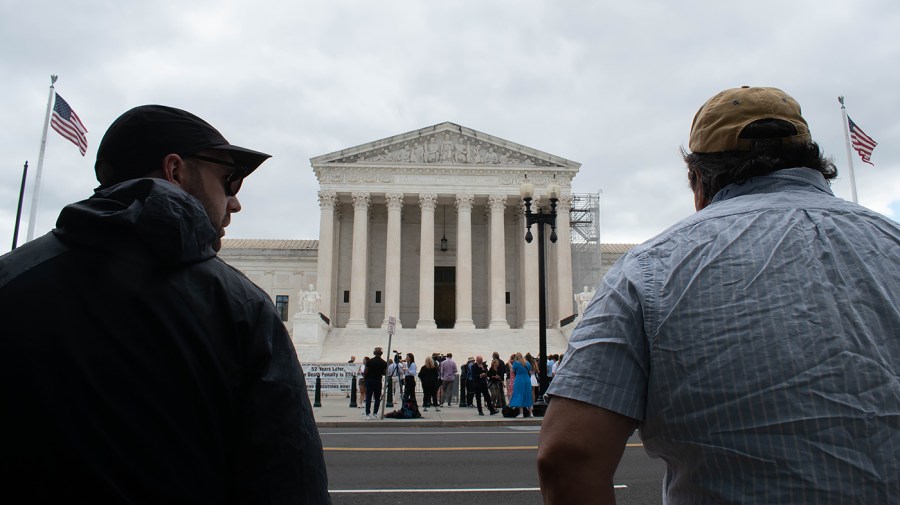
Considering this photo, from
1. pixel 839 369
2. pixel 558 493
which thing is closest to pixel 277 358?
pixel 558 493

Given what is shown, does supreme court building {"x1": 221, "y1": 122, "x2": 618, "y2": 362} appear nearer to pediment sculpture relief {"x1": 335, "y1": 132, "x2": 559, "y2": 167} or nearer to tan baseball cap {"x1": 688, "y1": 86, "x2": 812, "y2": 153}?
pediment sculpture relief {"x1": 335, "y1": 132, "x2": 559, "y2": 167}

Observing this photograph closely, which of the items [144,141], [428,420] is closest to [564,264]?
[428,420]

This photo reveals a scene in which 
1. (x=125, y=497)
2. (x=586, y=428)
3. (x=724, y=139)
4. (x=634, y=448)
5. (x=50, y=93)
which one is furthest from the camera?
(x=50, y=93)

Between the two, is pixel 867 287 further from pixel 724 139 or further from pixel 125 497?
pixel 125 497

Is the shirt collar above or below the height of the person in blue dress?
above

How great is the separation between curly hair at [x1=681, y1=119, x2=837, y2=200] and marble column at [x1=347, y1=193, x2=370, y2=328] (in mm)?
41601

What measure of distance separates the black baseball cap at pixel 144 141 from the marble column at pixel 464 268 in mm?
40984

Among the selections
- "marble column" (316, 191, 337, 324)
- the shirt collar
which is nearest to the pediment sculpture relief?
"marble column" (316, 191, 337, 324)

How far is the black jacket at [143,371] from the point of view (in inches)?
60.7

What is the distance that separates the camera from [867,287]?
1.77 meters

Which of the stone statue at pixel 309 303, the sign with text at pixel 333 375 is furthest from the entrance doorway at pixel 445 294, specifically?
the sign with text at pixel 333 375

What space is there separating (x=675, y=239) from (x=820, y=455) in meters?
0.65

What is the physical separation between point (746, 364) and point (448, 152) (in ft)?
148

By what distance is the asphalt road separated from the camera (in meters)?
7.48
